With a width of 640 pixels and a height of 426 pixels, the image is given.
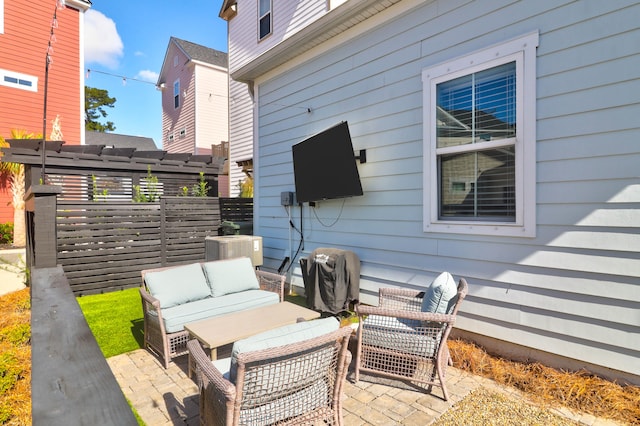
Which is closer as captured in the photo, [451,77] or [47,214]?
[451,77]

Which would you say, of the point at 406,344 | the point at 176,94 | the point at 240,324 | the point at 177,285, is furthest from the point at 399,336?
the point at 176,94

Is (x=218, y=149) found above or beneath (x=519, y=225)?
above

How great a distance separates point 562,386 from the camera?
2812mm

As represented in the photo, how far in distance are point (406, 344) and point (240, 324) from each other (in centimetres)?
152

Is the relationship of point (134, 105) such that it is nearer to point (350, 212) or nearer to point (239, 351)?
point (350, 212)

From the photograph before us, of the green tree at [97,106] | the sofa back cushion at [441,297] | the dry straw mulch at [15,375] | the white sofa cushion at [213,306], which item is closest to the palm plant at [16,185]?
the dry straw mulch at [15,375]

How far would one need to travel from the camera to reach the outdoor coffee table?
292 centimetres

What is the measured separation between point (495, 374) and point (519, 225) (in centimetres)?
138

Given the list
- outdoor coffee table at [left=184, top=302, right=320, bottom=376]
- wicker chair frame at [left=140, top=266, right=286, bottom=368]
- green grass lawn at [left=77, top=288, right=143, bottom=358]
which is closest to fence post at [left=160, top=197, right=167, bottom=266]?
green grass lawn at [left=77, top=288, right=143, bottom=358]

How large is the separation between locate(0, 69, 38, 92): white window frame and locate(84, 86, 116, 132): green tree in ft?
56.9

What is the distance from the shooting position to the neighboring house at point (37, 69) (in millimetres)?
10484

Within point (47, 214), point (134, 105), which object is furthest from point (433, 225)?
point (134, 105)

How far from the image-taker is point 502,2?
338 cm

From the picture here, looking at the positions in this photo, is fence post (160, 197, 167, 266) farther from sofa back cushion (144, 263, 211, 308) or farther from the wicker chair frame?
the wicker chair frame
